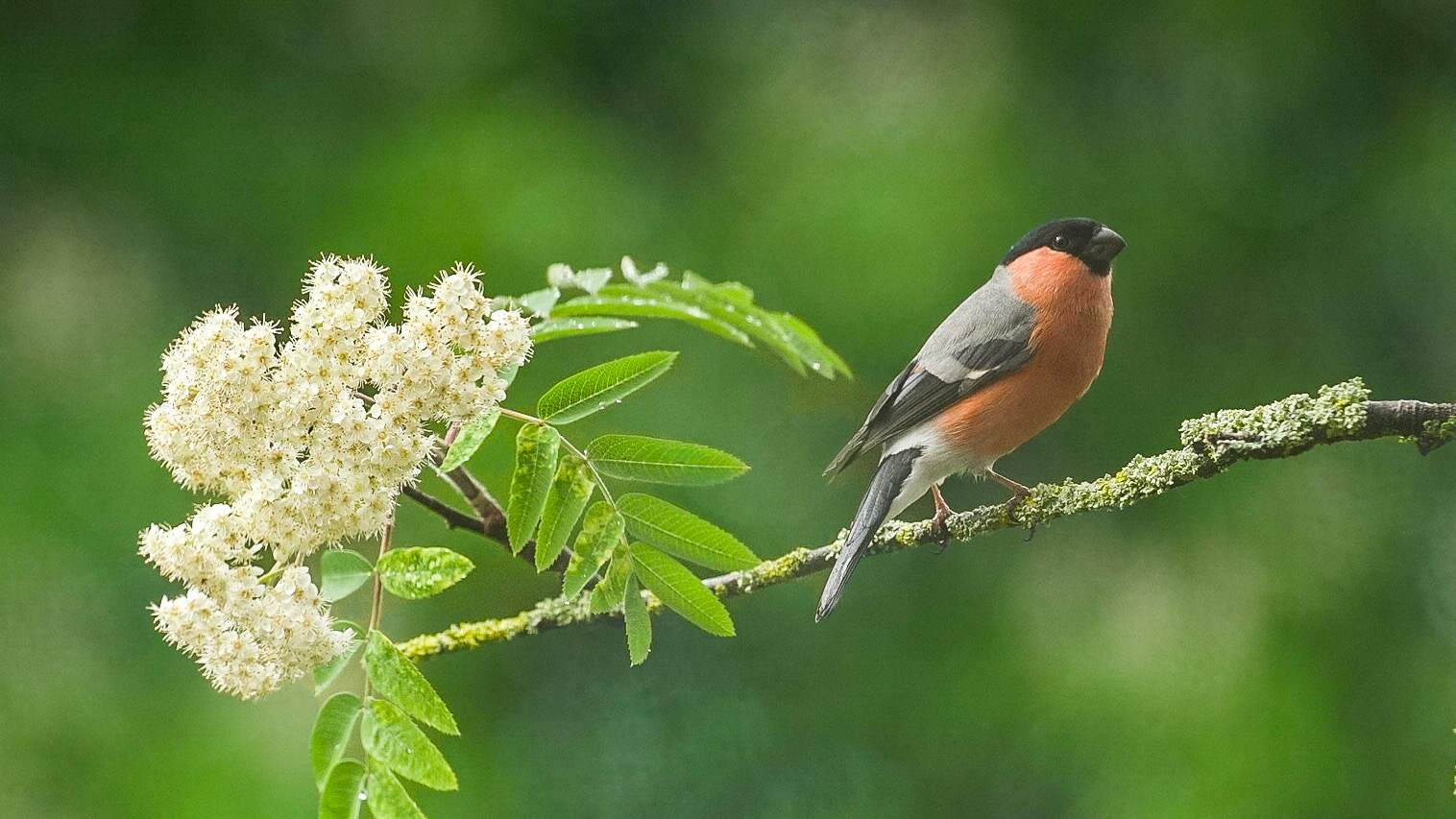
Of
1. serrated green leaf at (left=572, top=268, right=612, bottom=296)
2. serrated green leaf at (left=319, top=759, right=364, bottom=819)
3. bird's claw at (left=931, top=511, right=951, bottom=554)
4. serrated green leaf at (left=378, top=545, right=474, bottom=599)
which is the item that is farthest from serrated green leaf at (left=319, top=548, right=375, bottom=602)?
bird's claw at (left=931, top=511, right=951, bottom=554)

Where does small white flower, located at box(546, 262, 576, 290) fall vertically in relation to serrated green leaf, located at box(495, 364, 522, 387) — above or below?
above

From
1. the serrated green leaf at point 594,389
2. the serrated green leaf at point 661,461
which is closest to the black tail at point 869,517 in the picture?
the serrated green leaf at point 661,461

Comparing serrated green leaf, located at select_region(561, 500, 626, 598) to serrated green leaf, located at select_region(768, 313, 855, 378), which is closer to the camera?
serrated green leaf, located at select_region(561, 500, 626, 598)

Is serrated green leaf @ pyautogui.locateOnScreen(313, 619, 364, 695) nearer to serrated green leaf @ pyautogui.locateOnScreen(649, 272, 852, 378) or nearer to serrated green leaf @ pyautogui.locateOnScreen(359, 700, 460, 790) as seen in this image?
serrated green leaf @ pyautogui.locateOnScreen(359, 700, 460, 790)

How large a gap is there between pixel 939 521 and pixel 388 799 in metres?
0.53

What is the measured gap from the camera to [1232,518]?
88.7 inches

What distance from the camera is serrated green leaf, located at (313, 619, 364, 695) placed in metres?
1.09

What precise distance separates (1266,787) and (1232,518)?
475 mm

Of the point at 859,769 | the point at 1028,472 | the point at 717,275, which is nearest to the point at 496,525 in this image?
the point at 1028,472

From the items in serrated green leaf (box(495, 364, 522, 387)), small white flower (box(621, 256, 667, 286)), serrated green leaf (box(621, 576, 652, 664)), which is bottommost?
serrated green leaf (box(621, 576, 652, 664))

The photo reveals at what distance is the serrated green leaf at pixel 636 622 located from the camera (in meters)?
1.02

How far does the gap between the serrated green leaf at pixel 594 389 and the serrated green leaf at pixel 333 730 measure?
0.31 meters

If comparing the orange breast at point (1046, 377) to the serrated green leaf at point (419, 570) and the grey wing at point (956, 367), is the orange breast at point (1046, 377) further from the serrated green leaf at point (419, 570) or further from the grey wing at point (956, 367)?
the serrated green leaf at point (419, 570)

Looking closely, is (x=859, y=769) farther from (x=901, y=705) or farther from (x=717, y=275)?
(x=717, y=275)
